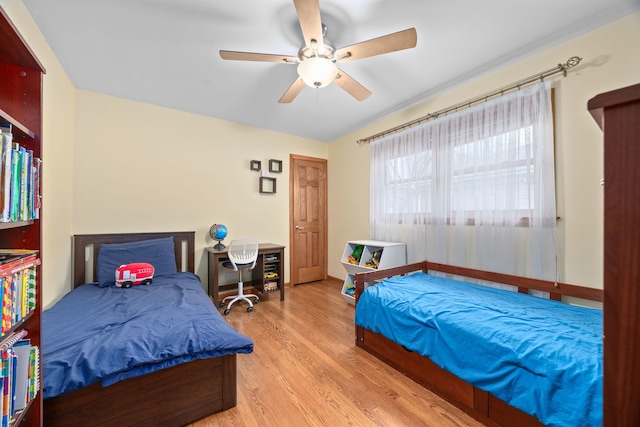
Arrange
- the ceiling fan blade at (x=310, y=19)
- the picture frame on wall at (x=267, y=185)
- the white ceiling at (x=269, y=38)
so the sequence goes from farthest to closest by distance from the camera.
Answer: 1. the picture frame on wall at (x=267, y=185)
2. the white ceiling at (x=269, y=38)
3. the ceiling fan blade at (x=310, y=19)

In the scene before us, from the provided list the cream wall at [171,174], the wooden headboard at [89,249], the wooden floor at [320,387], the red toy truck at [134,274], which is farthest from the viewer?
the cream wall at [171,174]

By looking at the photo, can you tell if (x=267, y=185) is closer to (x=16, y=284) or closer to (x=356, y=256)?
(x=356, y=256)

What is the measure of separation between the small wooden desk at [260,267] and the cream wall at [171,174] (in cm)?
25

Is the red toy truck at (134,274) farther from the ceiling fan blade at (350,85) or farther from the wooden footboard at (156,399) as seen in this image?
the ceiling fan blade at (350,85)

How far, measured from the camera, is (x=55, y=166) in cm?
222

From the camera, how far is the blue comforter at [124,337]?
1231mm

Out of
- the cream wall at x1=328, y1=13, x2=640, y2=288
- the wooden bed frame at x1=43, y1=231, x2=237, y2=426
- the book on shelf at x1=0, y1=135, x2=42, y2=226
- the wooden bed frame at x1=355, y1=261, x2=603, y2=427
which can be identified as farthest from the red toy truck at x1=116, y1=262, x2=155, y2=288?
the cream wall at x1=328, y1=13, x2=640, y2=288

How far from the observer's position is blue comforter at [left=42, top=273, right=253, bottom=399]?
4.04 feet

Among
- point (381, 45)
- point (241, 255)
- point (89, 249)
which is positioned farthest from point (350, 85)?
point (89, 249)

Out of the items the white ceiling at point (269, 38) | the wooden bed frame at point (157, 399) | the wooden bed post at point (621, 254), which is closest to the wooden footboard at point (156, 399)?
the wooden bed frame at point (157, 399)

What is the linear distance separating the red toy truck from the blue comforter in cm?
24

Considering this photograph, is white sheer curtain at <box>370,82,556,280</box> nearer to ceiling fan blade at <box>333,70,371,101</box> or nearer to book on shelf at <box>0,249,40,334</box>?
ceiling fan blade at <box>333,70,371,101</box>

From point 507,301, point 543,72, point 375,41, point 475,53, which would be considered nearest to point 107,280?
point 375,41

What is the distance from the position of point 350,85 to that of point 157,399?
8.23 ft
